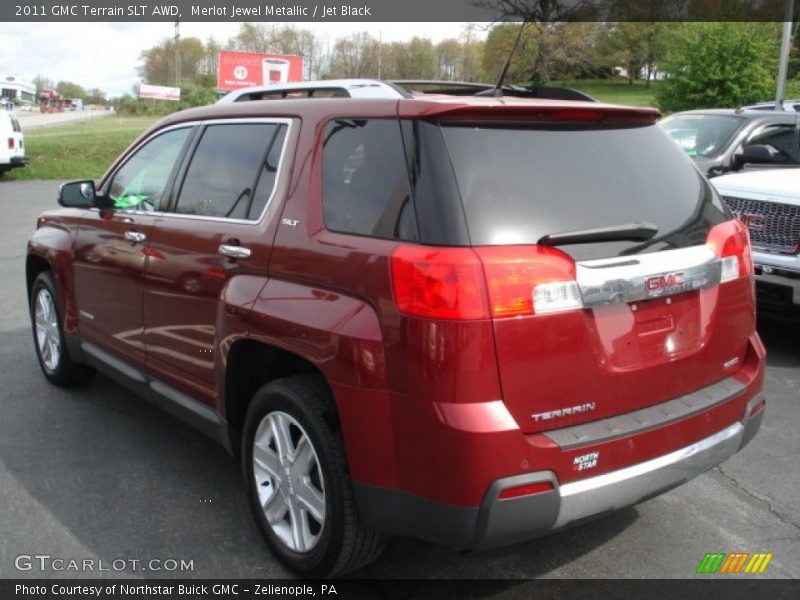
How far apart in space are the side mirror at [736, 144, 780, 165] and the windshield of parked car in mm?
473

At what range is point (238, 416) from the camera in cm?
334

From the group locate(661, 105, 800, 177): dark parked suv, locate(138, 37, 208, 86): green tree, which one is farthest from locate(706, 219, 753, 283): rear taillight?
locate(138, 37, 208, 86): green tree

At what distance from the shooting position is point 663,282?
2.63 m

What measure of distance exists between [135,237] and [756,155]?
6.08 meters

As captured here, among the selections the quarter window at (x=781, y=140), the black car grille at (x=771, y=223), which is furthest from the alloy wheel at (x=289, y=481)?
the quarter window at (x=781, y=140)

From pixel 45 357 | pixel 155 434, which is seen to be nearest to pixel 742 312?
pixel 155 434

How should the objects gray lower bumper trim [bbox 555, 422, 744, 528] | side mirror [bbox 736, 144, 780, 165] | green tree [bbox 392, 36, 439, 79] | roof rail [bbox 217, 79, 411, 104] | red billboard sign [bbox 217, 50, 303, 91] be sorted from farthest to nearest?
1. red billboard sign [bbox 217, 50, 303, 91]
2. green tree [bbox 392, 36, 439, 79]
3. side mirror [bbox 736, 144, 780, 165]
4. roof rail [bbox 217, 79, 411, 104]
5. gray lower bumper trim [bbox 555, 422, 744, 528]

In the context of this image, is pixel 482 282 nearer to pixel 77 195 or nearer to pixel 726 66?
pixel 77 195

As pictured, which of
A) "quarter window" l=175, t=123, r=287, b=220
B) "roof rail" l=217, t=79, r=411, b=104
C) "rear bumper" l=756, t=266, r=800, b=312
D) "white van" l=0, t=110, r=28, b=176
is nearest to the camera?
"roof rail" l=217, t=79, r=411, b=104

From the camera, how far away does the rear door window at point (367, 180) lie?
2.52 metres

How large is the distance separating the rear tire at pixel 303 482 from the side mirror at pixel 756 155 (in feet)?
20.3

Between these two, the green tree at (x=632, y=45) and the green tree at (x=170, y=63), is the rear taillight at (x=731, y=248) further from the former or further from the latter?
the green tree at (x=170, y=63)

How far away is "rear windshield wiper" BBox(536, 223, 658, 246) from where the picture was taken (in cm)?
246

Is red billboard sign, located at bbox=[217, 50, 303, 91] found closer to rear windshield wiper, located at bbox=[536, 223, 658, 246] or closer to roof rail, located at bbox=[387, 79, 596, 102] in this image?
roof rail, located at bbox=[387, 79, 596, 102]
